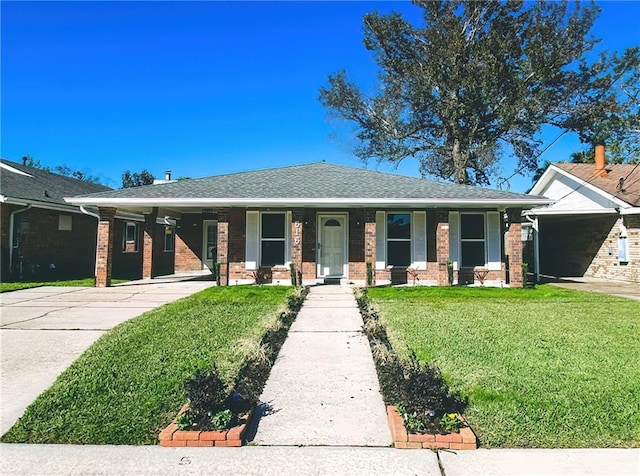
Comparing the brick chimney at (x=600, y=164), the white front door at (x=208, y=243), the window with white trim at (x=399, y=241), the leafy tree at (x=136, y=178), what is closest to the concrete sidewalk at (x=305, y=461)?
the window with white trim at (x=399, y=241)

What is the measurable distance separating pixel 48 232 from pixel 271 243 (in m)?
8.72

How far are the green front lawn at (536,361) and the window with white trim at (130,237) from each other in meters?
13.9

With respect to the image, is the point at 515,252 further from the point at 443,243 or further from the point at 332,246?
the point at 332,246

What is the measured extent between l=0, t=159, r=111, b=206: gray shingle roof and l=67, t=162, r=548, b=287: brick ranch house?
128 inches

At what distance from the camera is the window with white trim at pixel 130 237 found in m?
18.7

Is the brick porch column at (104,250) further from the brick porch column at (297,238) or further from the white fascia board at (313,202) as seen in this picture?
the brick porch column at (297,238)

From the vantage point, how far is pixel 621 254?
15.5m

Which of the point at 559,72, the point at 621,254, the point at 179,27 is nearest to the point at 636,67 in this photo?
the point at 559,72

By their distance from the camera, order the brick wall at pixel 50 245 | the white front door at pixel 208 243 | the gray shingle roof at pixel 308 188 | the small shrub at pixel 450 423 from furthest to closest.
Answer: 1. the white front door at pixel 208 243
2. the brick wall at pixel 50 245
3. the gray shingle roof at pixel 308 188
4. the small shrub at pixel 450 423

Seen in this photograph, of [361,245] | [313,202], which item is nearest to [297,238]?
[313,202]

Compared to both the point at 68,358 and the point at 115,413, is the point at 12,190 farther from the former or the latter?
the point at 115,413

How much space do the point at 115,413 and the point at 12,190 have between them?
1378cm

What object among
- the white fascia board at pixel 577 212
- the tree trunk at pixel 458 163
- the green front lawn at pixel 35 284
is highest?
the tree trunk at pixel 458 163

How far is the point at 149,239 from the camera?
14547 mm
